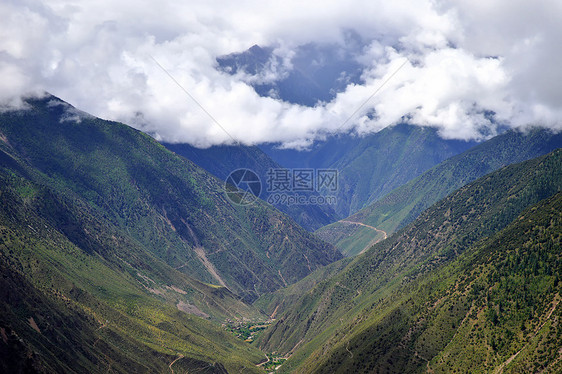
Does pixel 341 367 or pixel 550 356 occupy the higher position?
pixel 550 356

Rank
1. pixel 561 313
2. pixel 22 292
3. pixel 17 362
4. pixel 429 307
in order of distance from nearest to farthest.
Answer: pixel 17 362 < pixel 561 313 < pixel 22 292 < pixel 429 307

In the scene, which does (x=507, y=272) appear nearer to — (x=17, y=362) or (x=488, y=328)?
(x=488, y=328)

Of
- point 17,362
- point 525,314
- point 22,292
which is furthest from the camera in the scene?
point 22,292

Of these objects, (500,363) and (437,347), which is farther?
(437,347)

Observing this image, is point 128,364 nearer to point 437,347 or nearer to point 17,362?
point 17,362

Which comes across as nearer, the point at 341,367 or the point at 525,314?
the point at 525,314

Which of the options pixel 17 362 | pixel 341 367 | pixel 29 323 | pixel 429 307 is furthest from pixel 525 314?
pixel 29 323

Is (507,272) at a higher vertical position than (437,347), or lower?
higher

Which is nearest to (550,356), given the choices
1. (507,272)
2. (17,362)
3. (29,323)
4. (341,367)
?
(507,272)

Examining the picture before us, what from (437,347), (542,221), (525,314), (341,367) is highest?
(542,221)
